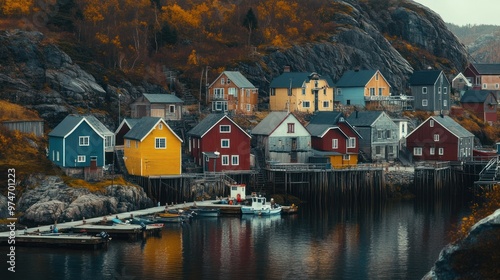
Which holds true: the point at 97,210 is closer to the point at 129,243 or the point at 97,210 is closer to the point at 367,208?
the point at 129,243

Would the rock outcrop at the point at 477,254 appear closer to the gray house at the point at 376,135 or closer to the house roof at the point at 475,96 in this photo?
the gray house at the point at 376,135

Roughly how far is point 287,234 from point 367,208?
17.8 m

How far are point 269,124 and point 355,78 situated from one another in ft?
89.6

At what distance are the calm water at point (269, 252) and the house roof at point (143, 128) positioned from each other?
10.7m

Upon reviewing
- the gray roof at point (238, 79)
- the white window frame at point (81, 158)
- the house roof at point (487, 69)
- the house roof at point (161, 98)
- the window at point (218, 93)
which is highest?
the house roof at point (487, 69)

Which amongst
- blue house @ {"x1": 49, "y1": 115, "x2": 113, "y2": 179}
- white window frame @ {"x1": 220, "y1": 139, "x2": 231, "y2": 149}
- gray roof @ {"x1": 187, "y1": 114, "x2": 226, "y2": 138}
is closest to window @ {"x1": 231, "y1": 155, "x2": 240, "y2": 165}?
white window frame @ {"x1": 220, "y1": 139, "x2": 231, "y2": 149}

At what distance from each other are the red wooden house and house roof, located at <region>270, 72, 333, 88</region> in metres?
13.6

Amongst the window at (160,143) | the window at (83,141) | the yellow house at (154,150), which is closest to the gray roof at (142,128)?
the yellow house at (154,150)

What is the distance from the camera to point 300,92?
11069cm

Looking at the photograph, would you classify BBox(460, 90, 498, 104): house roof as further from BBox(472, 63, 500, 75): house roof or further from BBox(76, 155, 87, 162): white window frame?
BBox(76, 155, 87, 162): white window frame

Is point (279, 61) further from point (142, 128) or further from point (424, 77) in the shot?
point (142, 128)

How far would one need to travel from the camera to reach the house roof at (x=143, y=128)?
82250mm

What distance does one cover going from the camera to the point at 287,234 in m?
69.9

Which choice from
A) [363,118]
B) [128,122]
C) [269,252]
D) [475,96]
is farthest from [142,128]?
[475,96]
